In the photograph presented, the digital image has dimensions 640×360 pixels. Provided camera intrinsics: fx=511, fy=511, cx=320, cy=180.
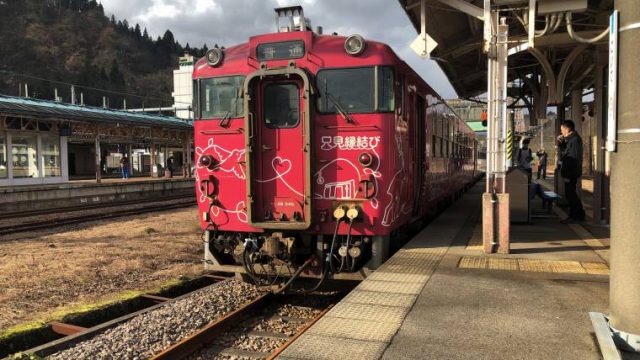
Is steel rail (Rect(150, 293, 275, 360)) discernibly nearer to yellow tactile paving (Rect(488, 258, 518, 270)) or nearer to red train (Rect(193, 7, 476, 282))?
red train (Rect(193, 7, 476, 282))

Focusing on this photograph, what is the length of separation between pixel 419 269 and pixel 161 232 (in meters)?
9.13

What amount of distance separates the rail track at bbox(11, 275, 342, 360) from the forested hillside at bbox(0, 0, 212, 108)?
70001mm

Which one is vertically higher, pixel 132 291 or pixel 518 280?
pixel 518 280

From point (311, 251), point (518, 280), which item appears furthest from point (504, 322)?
point (311, 251)

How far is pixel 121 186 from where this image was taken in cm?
2500

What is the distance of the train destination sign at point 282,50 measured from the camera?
6387 millimetres

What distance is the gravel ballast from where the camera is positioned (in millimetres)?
5336

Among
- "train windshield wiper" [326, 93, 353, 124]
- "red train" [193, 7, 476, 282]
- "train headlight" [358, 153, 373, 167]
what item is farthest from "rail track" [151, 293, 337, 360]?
"train windshield wiper" [326, 93, 353, 124]

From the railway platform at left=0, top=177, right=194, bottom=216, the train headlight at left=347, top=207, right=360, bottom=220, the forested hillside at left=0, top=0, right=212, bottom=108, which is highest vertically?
the forested hillside at left=0, top=0, right=212, bottom=108

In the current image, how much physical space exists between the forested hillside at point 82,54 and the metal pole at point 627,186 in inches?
2915

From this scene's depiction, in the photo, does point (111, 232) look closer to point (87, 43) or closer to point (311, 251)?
point (311, 251)

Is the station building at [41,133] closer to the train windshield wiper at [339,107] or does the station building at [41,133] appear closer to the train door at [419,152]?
the train door at [419,152]

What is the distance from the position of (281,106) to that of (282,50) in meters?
0.70

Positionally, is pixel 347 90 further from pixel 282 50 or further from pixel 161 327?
pixel 161 327
